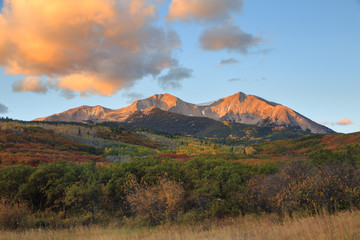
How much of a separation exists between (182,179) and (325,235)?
13.5 metres

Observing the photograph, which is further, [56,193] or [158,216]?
[56,193]

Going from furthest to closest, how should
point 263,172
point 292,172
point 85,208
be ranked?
point 263,172 < point 85,208 < point 292,172

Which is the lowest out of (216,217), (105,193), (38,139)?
(216,217)

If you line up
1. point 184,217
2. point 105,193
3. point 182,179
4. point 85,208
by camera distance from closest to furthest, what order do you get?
1. point 184,217
2. point 85,208
3. point 105,193
4. point 182,179

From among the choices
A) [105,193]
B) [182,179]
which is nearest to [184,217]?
[182,179]

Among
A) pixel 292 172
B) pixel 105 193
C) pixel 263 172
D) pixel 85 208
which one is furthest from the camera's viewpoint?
pixel 263 172

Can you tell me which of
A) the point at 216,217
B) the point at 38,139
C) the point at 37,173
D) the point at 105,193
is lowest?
the point at 216,217

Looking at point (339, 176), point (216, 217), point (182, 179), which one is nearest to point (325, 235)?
point (339, 176)

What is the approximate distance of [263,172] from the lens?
22328 mm

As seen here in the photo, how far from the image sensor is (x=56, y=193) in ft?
61.4

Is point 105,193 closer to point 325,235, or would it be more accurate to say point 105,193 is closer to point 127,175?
point 127,175

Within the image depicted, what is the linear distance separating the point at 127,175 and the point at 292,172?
42.0 ft

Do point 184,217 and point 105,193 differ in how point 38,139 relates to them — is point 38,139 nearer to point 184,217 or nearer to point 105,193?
point 105,193

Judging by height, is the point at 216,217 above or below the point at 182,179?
below
